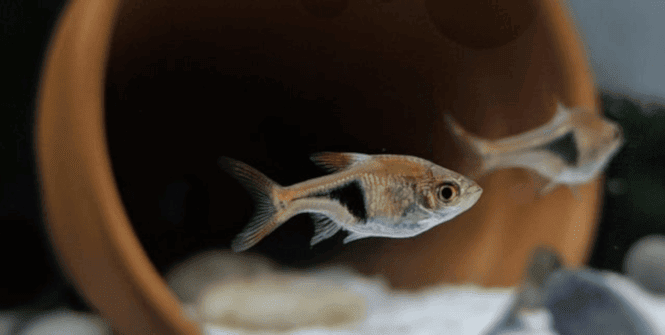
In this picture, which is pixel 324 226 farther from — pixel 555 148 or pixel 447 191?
pixel 555 148

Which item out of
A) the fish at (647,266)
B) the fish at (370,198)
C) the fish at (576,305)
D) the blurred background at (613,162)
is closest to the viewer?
the fish at (370,198)

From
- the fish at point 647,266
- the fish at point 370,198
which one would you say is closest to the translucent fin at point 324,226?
the fish at point 370,198

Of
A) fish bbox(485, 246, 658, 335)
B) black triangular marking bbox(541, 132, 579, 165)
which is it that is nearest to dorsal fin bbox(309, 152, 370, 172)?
black triangular marking bbox(541, 132, 579, 165)

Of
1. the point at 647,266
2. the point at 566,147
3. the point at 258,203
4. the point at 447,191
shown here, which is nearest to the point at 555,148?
the point at 566,147

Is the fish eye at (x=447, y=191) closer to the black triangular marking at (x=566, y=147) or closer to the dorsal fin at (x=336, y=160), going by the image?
the dorsal fin at (x=336, y=160)

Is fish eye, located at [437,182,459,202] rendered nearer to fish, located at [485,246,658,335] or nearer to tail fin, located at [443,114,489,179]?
tail fin, located at [443,114,489,179]
